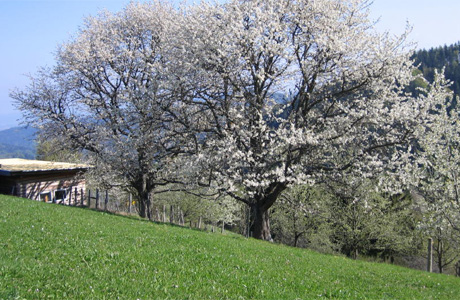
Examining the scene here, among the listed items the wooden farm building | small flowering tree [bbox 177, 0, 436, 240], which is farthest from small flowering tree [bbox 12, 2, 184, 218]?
small flowering tree [bbox 177, 0, 436, 240]

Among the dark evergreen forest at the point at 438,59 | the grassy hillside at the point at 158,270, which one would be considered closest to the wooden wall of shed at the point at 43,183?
the grassy hillside at the point at 158,270

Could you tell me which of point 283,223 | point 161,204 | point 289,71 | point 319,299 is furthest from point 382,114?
point 161,204

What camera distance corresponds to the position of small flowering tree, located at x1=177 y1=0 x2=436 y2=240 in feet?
53.1

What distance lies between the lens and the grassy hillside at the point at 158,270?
6.06 metres

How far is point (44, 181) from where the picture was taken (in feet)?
90.0

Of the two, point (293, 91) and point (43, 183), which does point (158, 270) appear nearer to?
point (293, 91)

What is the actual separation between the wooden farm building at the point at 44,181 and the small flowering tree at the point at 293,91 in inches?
559

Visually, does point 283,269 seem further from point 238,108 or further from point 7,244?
point 238,108

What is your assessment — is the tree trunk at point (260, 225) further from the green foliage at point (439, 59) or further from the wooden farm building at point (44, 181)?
the green foliage at point (439, 59)

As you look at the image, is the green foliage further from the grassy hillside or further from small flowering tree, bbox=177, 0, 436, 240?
the grassy hillside

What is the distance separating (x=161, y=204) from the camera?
47.4m

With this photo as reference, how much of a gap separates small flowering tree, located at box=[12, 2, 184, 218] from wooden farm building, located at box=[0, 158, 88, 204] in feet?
9.81

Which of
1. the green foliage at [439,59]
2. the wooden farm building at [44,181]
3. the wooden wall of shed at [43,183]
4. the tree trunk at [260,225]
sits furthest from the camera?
the green foliage at [439,59]

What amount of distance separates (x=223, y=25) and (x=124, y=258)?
12032mm
